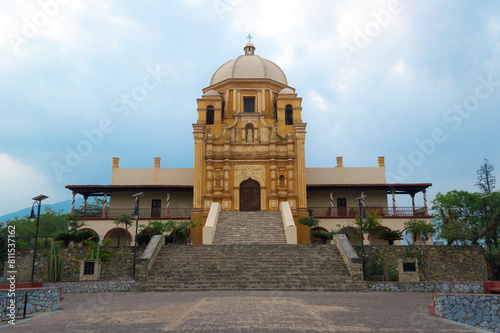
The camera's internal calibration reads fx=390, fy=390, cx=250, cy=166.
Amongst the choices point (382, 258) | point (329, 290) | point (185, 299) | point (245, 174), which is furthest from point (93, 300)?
point (245, 174)

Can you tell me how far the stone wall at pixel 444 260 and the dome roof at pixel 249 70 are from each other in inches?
677

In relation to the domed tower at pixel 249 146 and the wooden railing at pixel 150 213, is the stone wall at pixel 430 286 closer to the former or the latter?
the domed tower at pixel 249 146

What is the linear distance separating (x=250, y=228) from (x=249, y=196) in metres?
4.57

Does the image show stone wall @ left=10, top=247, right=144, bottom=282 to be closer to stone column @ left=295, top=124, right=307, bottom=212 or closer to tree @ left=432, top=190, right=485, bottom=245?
stone column @ left=295, top=124, right=307, bottom=212

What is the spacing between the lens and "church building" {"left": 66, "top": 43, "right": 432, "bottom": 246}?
2744 cm

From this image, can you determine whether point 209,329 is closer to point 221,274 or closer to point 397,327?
point 397,327

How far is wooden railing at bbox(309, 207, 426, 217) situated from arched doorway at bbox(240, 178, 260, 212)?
14.7ft

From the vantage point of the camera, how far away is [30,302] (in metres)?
10.4

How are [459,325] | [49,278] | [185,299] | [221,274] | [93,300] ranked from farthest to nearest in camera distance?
[49,278] → [221,274] → [93,300] → [185,299] → [459,325]

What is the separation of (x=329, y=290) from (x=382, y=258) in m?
4.26

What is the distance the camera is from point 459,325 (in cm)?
823

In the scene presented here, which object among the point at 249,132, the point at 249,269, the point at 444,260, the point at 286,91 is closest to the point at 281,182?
the point at 249,132

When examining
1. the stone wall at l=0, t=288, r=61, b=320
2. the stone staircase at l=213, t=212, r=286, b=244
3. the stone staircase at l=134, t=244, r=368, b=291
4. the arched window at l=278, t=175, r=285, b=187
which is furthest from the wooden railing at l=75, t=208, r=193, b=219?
the stone wall at l=0, t=288, r=61, b=320

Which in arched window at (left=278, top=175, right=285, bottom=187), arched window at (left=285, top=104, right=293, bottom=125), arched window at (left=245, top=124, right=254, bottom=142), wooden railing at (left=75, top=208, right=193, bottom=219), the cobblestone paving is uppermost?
arched window at (left=285, top=104, right=293, bottom=125)
